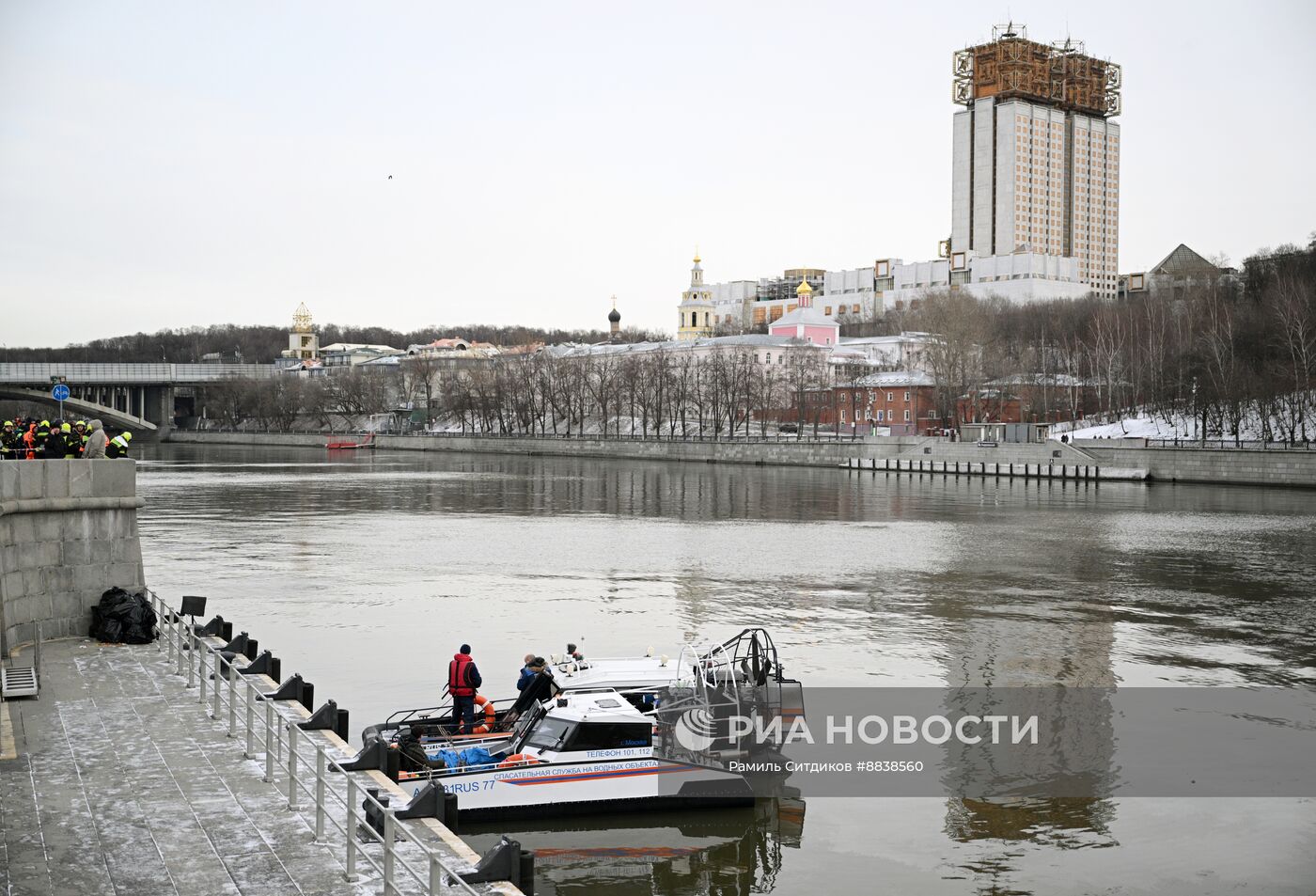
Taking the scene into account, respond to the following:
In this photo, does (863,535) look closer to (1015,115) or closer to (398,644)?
(398,644)

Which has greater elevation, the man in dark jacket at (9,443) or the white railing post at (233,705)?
the man in dark jacket at (9,443)

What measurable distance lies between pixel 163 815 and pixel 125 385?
156 metres

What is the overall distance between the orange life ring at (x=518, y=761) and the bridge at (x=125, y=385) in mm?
121244

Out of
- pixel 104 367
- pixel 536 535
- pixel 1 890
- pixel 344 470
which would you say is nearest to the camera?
pixel 1 890

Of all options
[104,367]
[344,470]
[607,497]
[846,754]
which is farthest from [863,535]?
[104,367]

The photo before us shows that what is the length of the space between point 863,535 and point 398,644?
24.8 meters

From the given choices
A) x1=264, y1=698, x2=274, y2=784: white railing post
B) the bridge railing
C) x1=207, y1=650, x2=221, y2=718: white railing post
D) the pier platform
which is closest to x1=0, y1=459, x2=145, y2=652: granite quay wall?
the pier platform

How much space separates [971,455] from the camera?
278ft

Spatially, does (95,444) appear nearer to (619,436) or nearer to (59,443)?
(59,443)

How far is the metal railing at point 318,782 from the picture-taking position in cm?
971

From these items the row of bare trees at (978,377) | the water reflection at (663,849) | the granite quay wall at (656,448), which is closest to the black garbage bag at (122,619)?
the water reflection at (663,849)

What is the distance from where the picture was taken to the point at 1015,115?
194m

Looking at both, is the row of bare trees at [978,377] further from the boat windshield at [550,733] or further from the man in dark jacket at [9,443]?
the man in dark jacket at [9,443]

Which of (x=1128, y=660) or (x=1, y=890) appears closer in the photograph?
(x=1, y=890)
